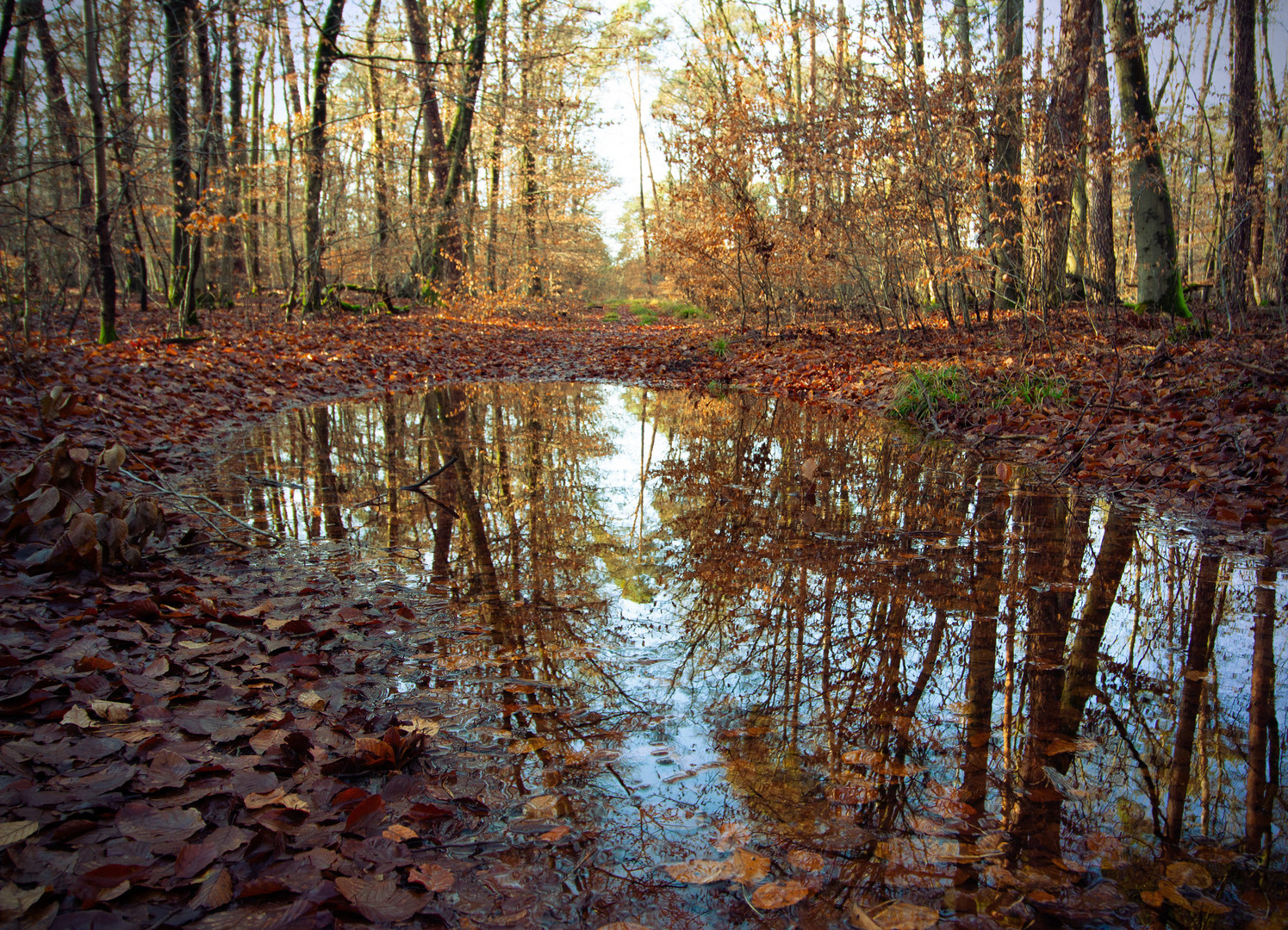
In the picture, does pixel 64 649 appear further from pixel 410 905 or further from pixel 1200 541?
pixel 1200 541

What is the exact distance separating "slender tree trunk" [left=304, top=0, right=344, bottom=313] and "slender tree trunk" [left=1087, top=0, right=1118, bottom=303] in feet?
42.3

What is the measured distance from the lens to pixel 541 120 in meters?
16.8

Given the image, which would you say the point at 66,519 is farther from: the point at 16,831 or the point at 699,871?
the point at 699,871

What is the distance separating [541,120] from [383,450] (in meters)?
12.9

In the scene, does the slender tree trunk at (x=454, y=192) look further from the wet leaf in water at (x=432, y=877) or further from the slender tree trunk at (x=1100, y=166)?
the wet leaf in water at (x=432, y=877)

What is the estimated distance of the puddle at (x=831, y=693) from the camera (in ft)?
5.63

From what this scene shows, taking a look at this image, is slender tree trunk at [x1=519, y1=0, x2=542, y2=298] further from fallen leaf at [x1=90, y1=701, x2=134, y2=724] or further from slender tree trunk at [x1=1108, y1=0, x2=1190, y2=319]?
fallen leaf at [x1=90, y1=701, x2=134, y2=724]

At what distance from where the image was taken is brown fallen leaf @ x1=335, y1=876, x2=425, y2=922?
1.51 m

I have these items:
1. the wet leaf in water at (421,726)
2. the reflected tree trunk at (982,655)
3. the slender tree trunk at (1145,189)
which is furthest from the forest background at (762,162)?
the wet leaf in water at (421,726)

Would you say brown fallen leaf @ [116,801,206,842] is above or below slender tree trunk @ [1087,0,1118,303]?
below

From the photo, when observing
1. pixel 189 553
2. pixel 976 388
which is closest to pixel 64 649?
pixel 189 553

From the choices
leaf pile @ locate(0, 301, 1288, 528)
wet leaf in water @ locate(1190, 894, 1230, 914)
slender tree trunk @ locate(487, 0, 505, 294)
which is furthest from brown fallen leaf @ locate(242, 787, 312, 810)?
slender tree trunk @ locate(487, 0, 505, 294)

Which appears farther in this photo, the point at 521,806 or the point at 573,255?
the point at 573,255

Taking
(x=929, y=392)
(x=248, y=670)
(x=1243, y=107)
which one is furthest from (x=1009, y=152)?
(x=248, y=670)
